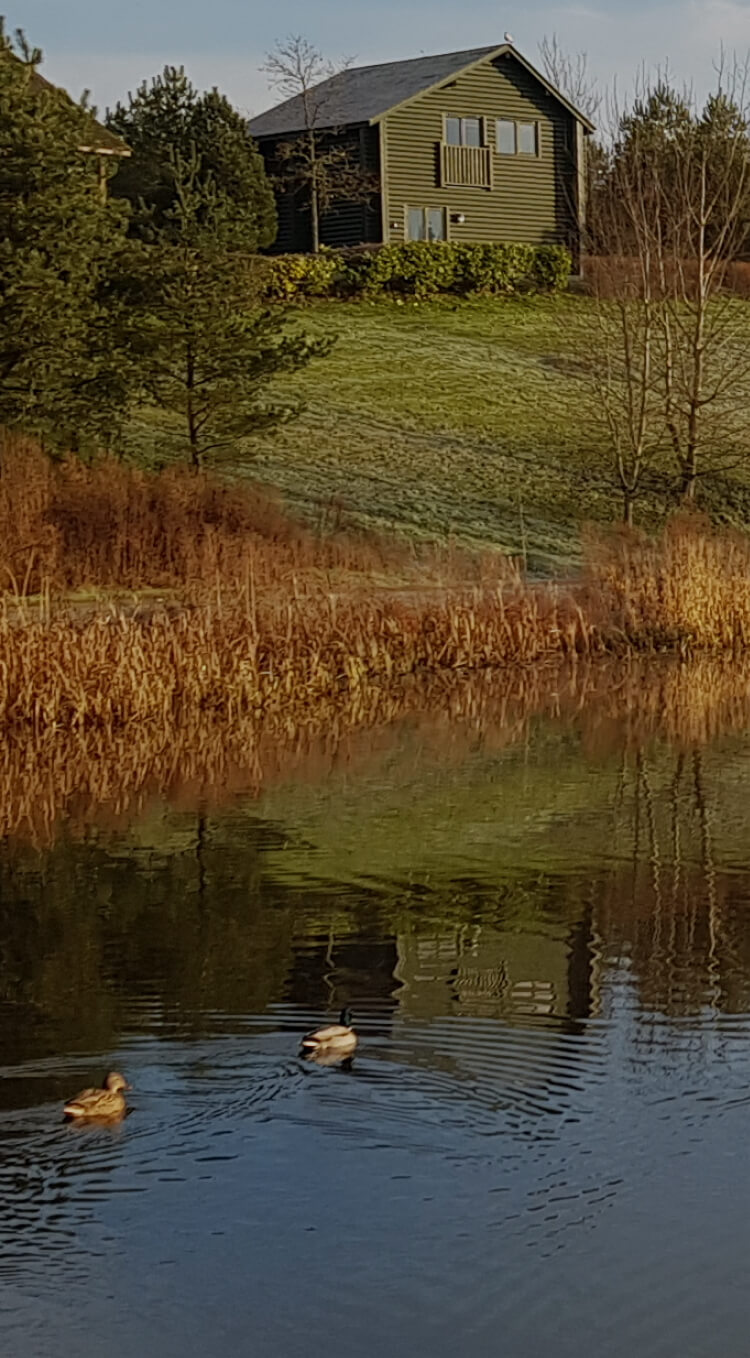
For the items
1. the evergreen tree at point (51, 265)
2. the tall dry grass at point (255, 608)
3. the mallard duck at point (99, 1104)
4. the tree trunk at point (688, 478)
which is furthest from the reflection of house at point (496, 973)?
the tree trunk at point (688, 478)

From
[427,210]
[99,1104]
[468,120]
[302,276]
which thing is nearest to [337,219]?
[427,210]

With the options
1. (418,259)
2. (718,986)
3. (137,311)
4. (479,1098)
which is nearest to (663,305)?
(137,311)

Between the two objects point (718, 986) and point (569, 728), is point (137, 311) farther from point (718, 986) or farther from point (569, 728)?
point (718, 986)

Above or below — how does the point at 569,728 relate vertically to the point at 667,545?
below

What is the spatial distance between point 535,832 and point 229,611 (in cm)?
655

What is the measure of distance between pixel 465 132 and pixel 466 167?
43.1 inches

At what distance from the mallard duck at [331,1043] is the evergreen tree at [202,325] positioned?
62.5 feet

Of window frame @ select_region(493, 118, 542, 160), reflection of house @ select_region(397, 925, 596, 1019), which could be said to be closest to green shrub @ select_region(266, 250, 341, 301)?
window frame @ select_region(493, 118, 542, 160)

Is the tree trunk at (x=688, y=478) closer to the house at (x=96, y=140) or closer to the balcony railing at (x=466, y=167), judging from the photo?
the house at (x=96, y=140)

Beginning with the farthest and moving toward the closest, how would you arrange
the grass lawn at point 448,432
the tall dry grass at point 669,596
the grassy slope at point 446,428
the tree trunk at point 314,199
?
1. the tree trunk at point 314,199
2. the grassy slope at point 446,428
3. the grass lawn at point 448,432
4. the tall dry grass at point 669,596

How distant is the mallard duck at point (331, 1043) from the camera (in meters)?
8.00

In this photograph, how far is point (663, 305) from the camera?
3055cm

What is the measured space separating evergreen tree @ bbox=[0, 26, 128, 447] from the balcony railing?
26.8m

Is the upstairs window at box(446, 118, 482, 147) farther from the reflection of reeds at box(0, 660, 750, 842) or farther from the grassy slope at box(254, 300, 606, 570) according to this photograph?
the reflection of reeds at box(0, 660, 750, 842)
